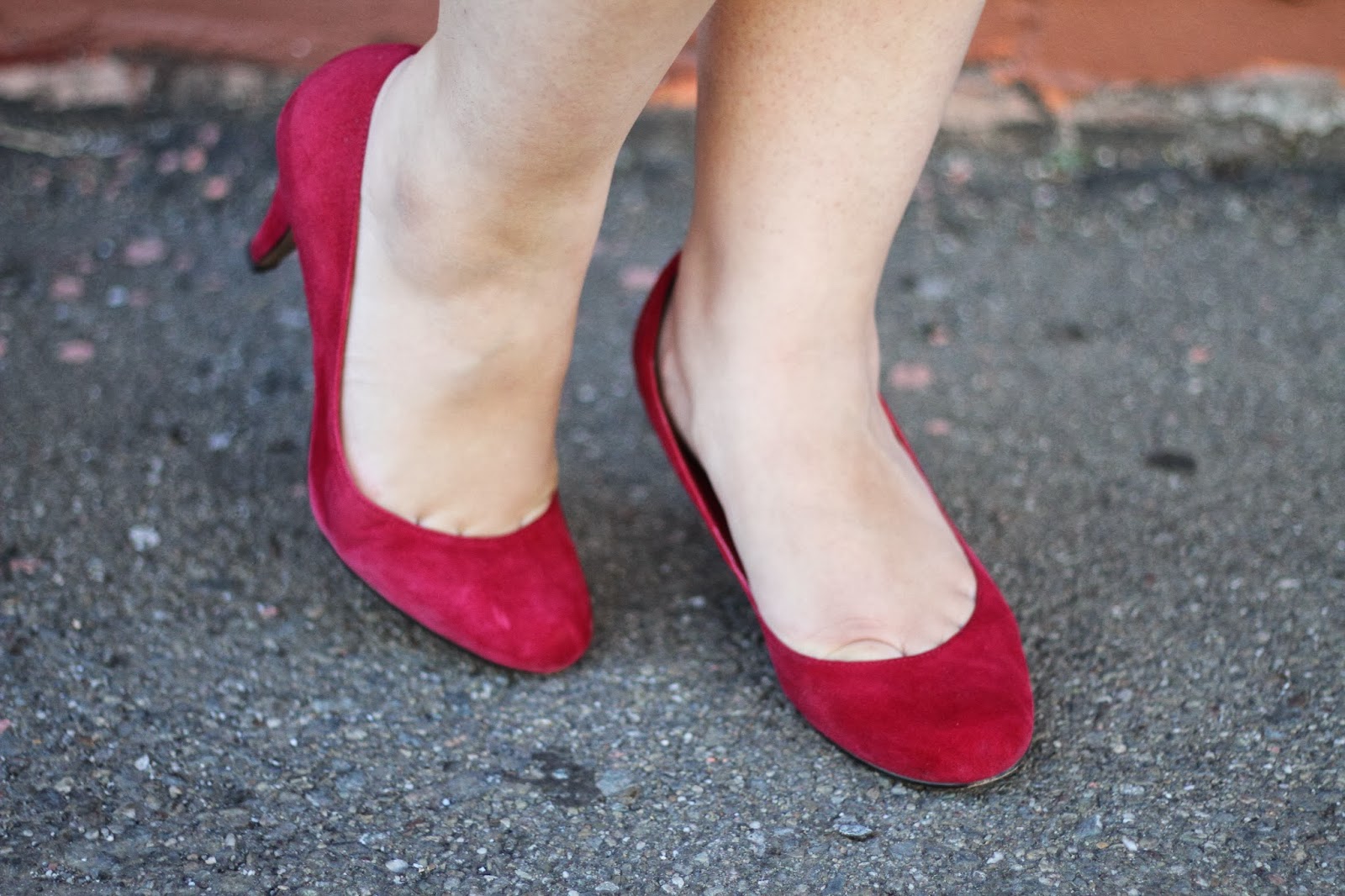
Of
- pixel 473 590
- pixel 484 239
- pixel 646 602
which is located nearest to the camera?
pixel 484 239

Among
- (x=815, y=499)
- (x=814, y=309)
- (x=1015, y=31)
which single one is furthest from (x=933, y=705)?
(x=1015, y=31)

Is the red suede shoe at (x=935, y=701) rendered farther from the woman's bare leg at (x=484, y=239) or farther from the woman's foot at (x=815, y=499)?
the woman's bare leg at (x=484, y=239)

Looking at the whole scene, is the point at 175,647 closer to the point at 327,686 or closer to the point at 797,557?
the point at 327,686

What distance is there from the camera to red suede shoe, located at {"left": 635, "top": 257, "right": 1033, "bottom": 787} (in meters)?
0.87

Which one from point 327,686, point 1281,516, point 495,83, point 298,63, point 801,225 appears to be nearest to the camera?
point 495,83

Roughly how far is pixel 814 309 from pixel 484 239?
23cm

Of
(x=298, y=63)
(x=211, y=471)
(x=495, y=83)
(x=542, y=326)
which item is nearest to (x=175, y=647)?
(x=211, y=471)

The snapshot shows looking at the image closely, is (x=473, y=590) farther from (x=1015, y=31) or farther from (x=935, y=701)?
(x=1015, y=31)

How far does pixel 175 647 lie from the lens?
3.28ft

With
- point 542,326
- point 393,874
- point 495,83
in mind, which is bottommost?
point 393,874

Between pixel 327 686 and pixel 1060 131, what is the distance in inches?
57.1

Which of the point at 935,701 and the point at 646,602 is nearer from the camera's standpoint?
the point at 935,701

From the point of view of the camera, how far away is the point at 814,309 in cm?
89

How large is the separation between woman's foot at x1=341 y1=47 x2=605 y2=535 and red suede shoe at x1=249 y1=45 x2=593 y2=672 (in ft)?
0.05
